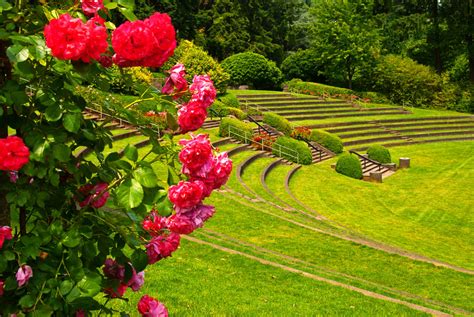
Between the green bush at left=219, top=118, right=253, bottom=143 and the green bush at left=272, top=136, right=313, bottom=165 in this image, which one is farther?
the green bush at left=219, top=118, right=253, bottom=143

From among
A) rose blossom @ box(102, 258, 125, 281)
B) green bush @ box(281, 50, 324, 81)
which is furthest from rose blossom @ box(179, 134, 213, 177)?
green bush @ box(281, 50, 324, 81)

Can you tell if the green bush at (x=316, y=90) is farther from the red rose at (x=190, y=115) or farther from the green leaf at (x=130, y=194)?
the green leaf at (x=130, y=194)

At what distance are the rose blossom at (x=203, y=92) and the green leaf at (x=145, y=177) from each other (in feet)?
2.22

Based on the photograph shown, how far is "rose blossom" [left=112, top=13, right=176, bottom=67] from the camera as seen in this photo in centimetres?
246

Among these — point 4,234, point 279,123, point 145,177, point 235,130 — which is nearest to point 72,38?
point 145,177

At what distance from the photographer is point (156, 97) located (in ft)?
10.3

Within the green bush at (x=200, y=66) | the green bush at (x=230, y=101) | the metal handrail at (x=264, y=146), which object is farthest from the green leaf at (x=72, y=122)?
the green bush at (x=230, y=101)

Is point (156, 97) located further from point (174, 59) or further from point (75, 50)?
point (174, 59)

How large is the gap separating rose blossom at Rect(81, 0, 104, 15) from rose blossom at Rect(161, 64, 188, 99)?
1.92ft

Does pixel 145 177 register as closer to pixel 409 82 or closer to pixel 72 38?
pixel 72 38

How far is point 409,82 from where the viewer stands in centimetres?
4981

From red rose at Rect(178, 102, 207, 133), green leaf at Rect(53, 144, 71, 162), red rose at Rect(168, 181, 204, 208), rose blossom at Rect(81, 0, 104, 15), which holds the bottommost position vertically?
red rose at Rect(168, 181, 204, 208)

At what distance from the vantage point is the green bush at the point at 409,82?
163ft

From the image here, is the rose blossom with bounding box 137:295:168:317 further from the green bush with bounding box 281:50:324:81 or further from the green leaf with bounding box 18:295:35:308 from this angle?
the green bush with bounding box 281:50:324:81
